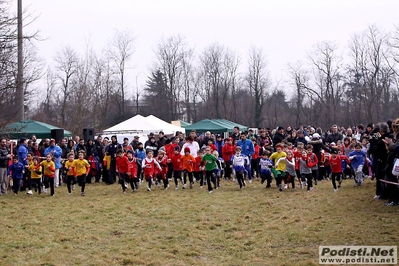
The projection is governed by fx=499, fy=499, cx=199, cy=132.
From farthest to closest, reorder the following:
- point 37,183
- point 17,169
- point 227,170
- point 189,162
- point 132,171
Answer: point 227,170, point 189,162, point 37,183, point 132,171, point 17,169

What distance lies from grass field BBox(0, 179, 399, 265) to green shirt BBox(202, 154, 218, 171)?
1.21m

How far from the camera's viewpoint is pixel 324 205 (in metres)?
12.2

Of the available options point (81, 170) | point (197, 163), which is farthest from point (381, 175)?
point (81, 170)

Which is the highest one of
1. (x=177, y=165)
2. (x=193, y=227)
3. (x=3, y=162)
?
(x=3, y=162)

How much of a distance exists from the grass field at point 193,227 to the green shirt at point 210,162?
47.6 inches

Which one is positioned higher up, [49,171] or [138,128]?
[138,128]

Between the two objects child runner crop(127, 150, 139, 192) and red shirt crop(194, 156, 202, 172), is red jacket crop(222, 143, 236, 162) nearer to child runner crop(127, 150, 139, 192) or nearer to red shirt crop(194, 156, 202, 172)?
red shirt crop(194, 156, 202, 172)

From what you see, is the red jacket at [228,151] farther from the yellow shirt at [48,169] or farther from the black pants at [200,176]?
the yellow shirt at [48,169]

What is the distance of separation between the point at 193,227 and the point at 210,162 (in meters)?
6.44

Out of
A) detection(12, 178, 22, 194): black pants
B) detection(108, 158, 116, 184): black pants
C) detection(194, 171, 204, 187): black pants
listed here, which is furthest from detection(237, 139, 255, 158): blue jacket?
detection(12, 178, 22, 194): black pants

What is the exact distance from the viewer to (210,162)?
16516mm

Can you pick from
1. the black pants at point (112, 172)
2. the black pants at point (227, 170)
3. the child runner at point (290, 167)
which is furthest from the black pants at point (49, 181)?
the child runner at point (290, 167)

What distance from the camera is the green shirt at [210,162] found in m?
16.5

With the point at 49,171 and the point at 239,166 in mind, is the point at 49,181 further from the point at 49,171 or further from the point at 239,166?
the point at 239,166
